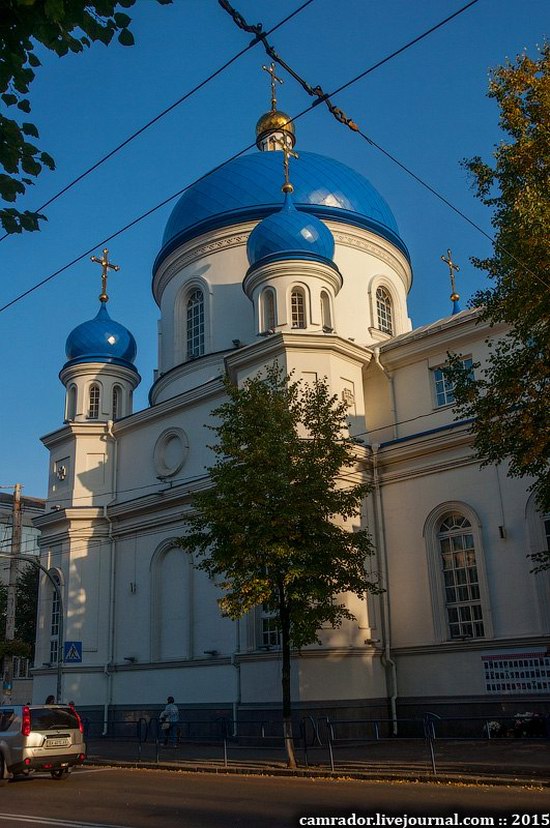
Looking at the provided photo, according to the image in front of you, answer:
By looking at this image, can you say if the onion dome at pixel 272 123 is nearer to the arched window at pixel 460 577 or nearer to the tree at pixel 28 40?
the arched window at pixel 460 577

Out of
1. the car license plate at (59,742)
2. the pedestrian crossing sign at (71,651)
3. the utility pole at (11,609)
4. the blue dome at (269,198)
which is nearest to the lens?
the car license plate at (59,742)

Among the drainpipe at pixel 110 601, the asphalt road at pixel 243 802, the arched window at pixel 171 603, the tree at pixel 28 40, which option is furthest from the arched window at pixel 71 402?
the tree at pixel 28 40

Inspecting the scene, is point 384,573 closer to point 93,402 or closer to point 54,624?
point 54,624

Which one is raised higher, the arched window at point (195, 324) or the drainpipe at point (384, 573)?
the arched window at point (195, 324)

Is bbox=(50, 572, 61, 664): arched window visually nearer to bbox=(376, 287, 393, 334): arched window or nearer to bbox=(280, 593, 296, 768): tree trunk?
bbox=(280, 593, 296, 768): tree trunk

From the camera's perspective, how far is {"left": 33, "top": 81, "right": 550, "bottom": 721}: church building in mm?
19484

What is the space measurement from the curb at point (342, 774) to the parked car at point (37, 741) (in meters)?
2.57

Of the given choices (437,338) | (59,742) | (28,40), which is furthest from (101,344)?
(28,40)

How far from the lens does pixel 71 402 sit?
96.0 feet

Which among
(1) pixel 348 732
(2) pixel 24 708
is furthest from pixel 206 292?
(2) pixel 24 708

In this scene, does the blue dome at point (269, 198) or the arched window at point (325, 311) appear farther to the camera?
the blue dome at point (269, 198)

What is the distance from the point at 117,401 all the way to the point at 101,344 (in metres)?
2.15

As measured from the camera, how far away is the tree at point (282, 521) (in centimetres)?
1559

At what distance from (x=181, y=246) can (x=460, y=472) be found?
46.2ft
